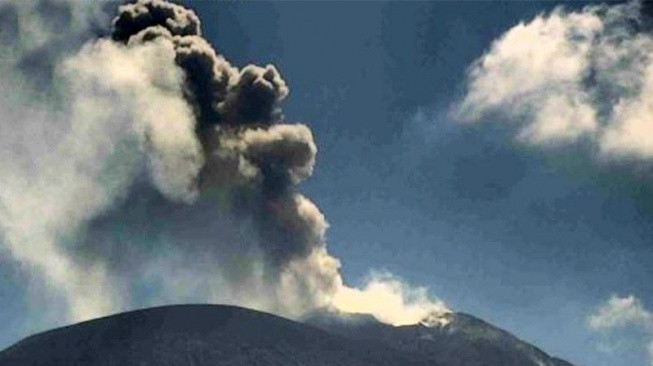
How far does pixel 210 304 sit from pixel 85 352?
30.4 metres

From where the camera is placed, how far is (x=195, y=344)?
164m

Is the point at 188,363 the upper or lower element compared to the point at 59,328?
lower

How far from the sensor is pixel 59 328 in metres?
180

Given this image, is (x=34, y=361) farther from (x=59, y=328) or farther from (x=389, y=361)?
(x=389, y=361)

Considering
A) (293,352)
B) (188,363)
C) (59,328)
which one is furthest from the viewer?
(59,328)

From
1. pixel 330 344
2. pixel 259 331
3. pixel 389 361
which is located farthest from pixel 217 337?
pixel 389 361

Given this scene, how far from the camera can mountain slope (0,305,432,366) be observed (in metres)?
159

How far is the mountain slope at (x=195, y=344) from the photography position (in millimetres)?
159375

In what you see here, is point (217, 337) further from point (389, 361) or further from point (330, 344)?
point (389, 361)

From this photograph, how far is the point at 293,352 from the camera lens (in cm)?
16625

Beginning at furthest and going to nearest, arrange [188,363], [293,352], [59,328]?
1. [59,328]
2. [293,352]
3. [188,363]

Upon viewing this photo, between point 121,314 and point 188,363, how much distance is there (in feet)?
103

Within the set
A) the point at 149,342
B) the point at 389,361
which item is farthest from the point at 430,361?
the point at 149,342

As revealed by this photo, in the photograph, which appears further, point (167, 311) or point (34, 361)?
point (167, 311)
